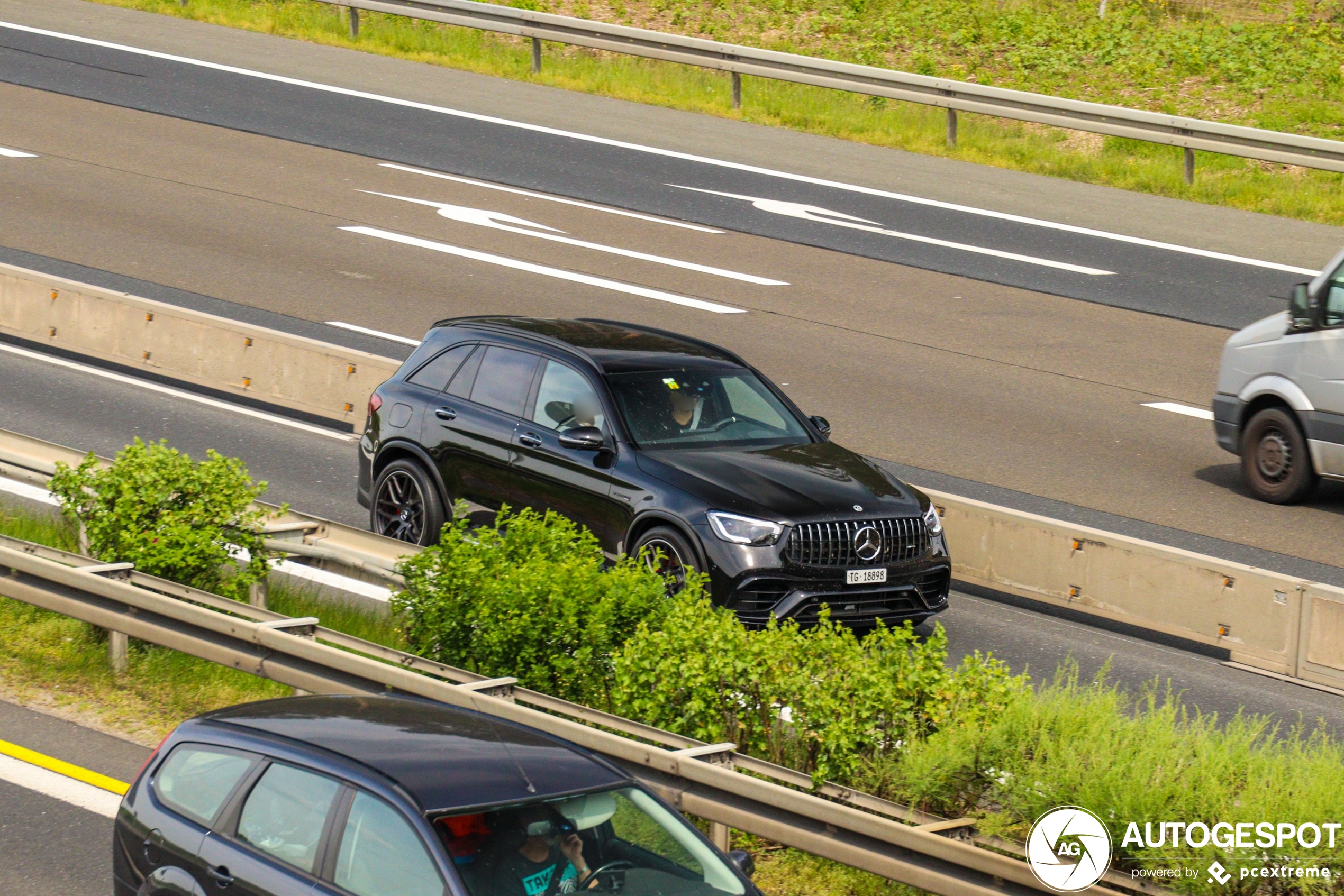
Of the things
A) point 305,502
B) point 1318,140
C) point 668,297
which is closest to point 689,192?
point 668,297

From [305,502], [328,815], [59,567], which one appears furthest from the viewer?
[305,502]

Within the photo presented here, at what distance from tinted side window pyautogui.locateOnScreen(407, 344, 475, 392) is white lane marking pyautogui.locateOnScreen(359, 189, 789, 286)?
322 inches

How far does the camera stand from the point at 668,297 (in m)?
19.2

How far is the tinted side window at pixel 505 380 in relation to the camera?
38.1 ft

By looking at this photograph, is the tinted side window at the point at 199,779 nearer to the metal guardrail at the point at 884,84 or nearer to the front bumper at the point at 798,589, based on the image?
the front bumper at the point at 798,589

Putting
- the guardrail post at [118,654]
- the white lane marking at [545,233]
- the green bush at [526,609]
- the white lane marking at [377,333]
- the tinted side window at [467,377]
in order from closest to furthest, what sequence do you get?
the green bush at [526,609], the guardrail post at [118,654], the tinted side window at [467,377], the white lane marking at [377,333], the white lane marking at [545,233]

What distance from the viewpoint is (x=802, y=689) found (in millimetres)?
7527

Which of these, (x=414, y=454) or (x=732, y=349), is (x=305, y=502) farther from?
(x=732, y=349)

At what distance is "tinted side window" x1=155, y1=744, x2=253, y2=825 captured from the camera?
5730 mm

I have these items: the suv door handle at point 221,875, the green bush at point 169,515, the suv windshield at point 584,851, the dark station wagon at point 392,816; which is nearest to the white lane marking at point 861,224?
the green bush at point 169,515

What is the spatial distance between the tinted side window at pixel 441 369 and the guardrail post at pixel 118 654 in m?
3.34

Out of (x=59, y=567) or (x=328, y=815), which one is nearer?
(x=328, y=815)

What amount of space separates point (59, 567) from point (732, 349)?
951 cm

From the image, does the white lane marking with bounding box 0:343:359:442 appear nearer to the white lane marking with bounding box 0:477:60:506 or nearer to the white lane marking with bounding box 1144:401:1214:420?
the white lane marking with bounding box 0:477:60:506
